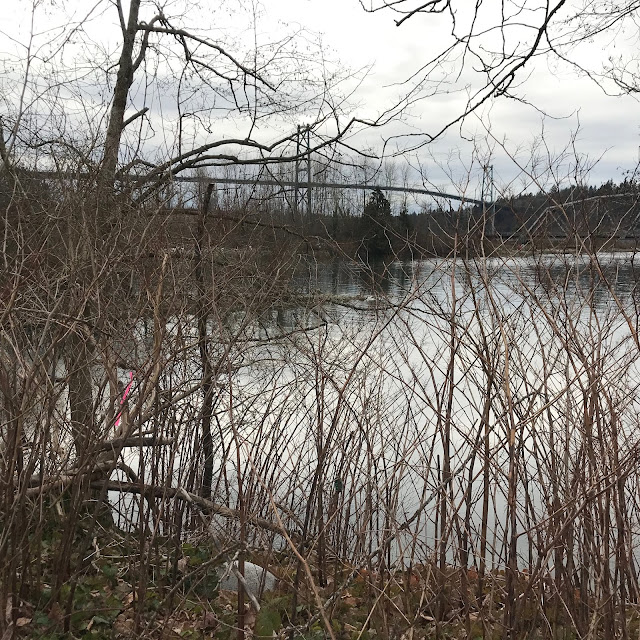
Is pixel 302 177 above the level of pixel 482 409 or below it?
above

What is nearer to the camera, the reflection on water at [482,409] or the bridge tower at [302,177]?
the reflection on water at [482,409]

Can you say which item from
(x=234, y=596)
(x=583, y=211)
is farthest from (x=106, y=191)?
(x=583, y=211)

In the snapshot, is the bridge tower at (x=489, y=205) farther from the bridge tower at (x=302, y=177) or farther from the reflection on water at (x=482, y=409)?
the bridge tower at (x=302, y=177)

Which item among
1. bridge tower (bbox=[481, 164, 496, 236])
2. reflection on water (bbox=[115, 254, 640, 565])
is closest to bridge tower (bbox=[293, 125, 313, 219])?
reflection on water (bbox=[115, 254, 640, 565])

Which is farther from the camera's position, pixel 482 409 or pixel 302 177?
pixel 302 177

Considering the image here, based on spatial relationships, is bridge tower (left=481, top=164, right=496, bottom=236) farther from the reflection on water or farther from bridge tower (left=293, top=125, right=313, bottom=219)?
bridge tower (left=293, top=125, right=313, bottom=219)

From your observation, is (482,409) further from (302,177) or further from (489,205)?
(302,177)

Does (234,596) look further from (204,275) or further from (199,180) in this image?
(199,180)

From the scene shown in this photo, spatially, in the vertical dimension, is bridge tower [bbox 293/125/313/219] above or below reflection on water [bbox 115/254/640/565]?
above

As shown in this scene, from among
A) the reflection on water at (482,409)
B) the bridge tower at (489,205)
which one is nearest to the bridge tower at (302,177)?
the reflection on water at (482,409)

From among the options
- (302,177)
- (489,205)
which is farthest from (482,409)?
(302,177)

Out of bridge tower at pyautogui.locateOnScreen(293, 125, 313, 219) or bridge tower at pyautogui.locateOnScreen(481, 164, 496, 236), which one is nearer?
bridge tower at pyautogui.locateOnScreen(481, 164, 496, 236)

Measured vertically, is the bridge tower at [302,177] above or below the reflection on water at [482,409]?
above

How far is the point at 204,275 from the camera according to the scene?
5648 millimetres
